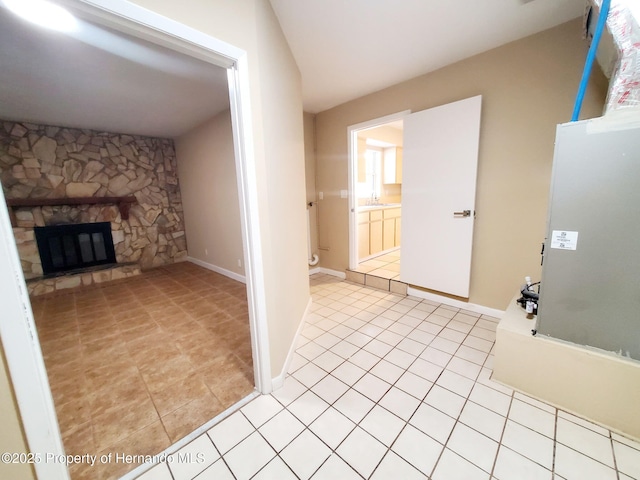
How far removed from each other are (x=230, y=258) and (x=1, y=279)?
10.3 ft

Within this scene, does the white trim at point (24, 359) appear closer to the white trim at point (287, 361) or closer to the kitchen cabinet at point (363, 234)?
the white trim at point (287, 361)

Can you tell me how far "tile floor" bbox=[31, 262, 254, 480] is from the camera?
1.31 metres

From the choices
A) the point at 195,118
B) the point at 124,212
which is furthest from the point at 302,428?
the point at 124,212

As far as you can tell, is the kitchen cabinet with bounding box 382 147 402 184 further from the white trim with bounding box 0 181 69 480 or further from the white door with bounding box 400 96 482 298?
the white trim with bounding box 0 181 69 480

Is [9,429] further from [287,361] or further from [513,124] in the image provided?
[513,124]

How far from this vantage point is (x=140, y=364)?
6.04 feet

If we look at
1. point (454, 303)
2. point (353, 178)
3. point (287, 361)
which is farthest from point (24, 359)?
point (353, 178)

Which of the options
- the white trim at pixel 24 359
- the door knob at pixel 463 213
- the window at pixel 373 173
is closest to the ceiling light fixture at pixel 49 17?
the white trim at pixel 24 359

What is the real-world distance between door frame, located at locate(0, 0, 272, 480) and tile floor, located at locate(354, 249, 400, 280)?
2.23 m

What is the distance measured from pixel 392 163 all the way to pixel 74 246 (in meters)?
5.85

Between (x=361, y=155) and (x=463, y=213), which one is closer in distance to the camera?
(x=463, y=213)

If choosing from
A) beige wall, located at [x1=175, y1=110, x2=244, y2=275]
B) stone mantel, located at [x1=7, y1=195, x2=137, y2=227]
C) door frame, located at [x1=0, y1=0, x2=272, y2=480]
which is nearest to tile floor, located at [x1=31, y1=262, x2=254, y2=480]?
door frame, located at [x1=0, y1=0, x2=272, y2=480]

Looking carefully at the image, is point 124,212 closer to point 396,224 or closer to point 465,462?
point 396,224

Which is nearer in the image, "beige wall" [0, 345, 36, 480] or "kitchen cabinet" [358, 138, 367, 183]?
"beige wall" [0, 345, 36, 480]
